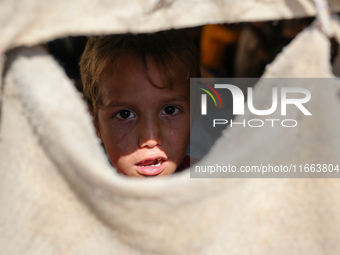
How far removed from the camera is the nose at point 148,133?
794 mm

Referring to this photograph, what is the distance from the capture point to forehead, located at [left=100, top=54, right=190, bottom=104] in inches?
31.6

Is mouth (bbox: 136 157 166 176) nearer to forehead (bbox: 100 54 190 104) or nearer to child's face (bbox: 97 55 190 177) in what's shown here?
child's face (bbox: 97 55 190 177)

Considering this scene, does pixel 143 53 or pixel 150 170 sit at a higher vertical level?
pixel 143 53

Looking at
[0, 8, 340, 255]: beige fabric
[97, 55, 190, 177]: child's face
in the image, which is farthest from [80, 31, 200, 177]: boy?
[0, 8, 340, 255]: beige fabric

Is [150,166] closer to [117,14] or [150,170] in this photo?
[150,170]

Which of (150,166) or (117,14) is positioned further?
(150,166)

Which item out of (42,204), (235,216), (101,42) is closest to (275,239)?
(235,216)

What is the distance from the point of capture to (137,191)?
416mm

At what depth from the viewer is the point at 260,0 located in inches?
17.6

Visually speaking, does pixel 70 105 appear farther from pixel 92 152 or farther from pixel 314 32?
pixel 314 32

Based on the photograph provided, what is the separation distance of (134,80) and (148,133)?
0.13 m

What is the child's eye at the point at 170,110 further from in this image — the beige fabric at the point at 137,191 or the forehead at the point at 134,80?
the beige fabric at the point at 137,191

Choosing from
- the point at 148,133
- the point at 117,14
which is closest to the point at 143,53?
the point at 148,133

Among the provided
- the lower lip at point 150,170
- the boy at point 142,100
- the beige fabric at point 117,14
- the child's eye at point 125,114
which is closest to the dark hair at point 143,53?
the boy at point 142,100
